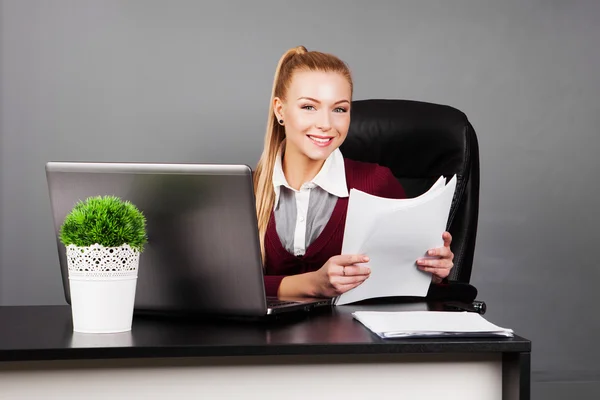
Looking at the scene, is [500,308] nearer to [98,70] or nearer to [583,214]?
[583,214]

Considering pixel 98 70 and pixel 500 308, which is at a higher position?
pixel 98 70

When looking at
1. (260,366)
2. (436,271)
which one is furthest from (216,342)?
(436,271)

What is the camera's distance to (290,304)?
1.30 m

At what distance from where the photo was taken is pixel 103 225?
1133mm

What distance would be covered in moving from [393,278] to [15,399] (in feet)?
2.48

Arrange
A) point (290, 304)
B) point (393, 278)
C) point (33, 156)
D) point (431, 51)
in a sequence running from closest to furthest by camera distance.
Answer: point (290, 304), point (393, 278), point (33, 156), point (431, 51)

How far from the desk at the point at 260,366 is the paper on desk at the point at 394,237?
14.8 inches

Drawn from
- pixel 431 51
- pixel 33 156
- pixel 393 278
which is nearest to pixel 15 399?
pixel 393 278

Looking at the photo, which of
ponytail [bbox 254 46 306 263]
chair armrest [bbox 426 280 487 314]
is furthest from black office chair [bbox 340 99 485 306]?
chair armrest [bbox 426 280 487 314]

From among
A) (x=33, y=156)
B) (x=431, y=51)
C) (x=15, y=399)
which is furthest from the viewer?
(x=431, y=51)

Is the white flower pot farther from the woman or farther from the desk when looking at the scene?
the woman

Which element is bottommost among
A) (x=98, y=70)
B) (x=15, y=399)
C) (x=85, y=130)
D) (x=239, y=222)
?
(x=15, y=399)

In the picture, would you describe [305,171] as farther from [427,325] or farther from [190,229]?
[427,325]

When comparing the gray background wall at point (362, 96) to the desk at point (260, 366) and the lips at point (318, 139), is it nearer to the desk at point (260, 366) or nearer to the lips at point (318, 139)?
the lips at point (318, 139)
